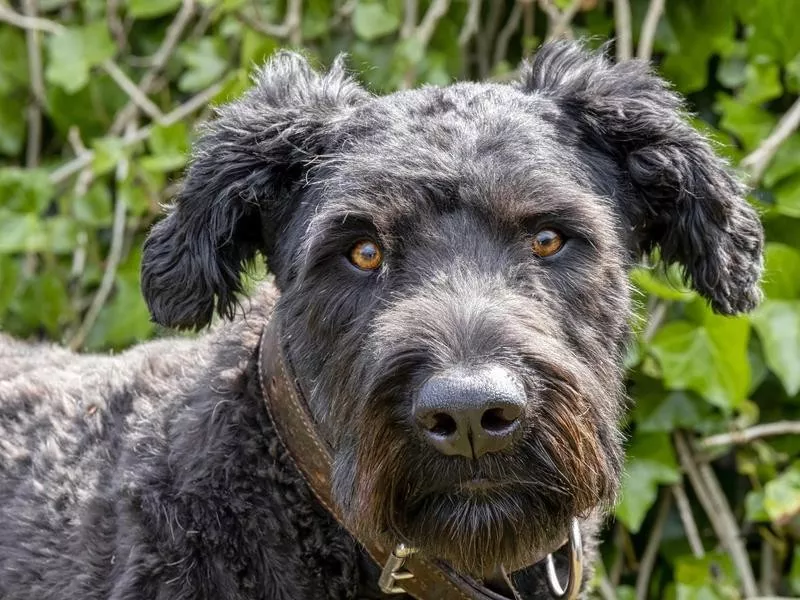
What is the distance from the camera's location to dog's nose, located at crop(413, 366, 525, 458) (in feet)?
6.63

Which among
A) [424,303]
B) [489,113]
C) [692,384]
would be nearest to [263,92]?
[489,113]

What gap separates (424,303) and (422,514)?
432mm

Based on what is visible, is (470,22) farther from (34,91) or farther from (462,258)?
(462,258)

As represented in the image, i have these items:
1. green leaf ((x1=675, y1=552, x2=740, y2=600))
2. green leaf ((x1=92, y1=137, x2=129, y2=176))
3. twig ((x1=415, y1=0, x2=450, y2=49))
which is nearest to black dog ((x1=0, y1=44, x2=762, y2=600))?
green leaf ((x1=675, y1=552, x2=740, y2=600))

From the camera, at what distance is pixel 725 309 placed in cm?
282

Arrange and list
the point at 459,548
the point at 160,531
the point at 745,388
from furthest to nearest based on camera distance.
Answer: the point at 745,388 → the point at 160,531 → the point at 459,548

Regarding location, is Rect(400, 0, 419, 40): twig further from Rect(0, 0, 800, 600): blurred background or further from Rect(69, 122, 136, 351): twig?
Rect(69, 122, 136, 351): twig

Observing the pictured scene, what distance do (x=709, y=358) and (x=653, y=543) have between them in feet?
3.00

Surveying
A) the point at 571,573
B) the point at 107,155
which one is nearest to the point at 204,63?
the point at 107,155

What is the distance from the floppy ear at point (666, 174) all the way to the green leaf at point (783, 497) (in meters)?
1.33

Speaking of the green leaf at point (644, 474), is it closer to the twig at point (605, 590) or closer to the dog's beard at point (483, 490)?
the twig at point (605, 590)

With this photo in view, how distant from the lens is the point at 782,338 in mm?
3916

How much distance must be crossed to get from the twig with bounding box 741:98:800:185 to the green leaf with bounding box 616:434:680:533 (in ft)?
3.41

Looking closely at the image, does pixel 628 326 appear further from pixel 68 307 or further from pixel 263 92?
pixel 68 307
